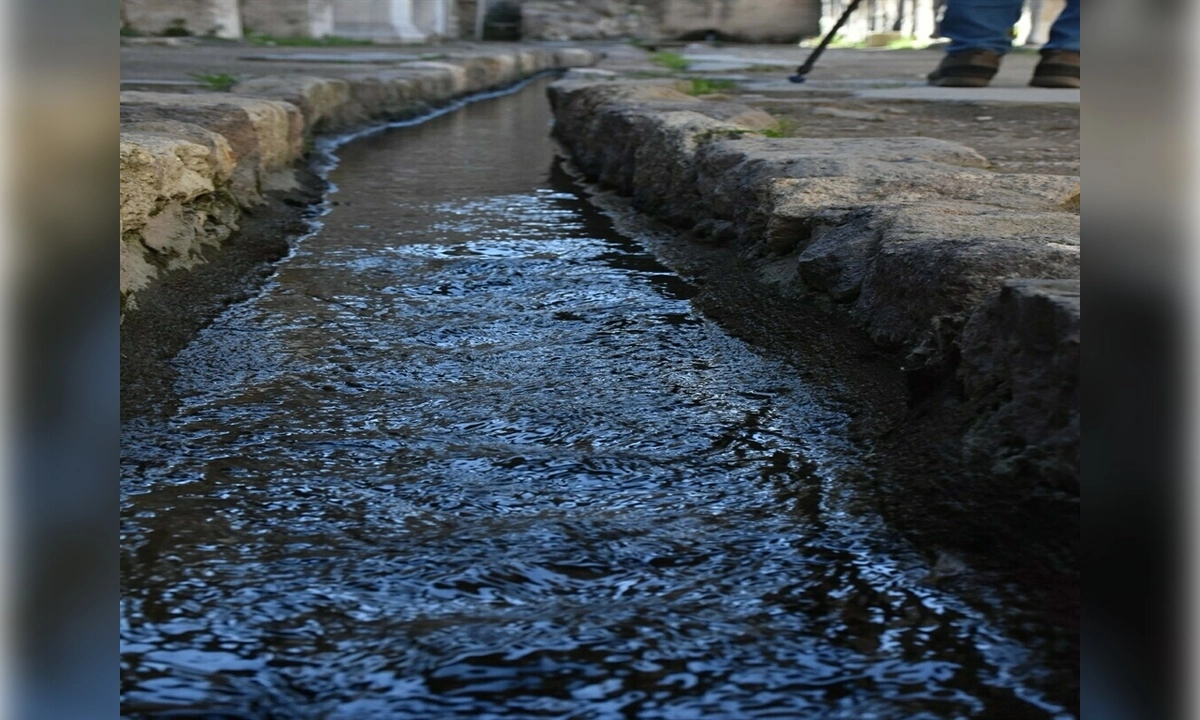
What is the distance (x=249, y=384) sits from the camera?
154 cm

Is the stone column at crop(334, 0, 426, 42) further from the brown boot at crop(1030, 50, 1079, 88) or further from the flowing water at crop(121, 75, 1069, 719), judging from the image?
the flowing water at crop(121, 75, 1069, 719)

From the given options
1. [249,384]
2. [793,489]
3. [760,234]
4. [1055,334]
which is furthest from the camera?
[760,234]

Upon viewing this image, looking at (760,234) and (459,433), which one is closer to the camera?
(459,433)

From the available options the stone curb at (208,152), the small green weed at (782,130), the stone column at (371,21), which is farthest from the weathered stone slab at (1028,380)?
the stone column at (371,21)

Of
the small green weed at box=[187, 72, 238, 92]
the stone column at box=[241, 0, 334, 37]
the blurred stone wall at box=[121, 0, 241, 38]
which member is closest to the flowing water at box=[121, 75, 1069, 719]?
the small green weed at box=[187, 72, 238, 92]

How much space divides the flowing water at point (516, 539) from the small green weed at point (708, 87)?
9.71 feet

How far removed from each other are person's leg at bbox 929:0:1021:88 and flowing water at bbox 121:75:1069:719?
10.6ft

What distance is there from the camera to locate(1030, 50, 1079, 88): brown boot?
482cm

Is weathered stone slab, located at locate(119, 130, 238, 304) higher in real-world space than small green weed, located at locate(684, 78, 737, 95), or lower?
lower
